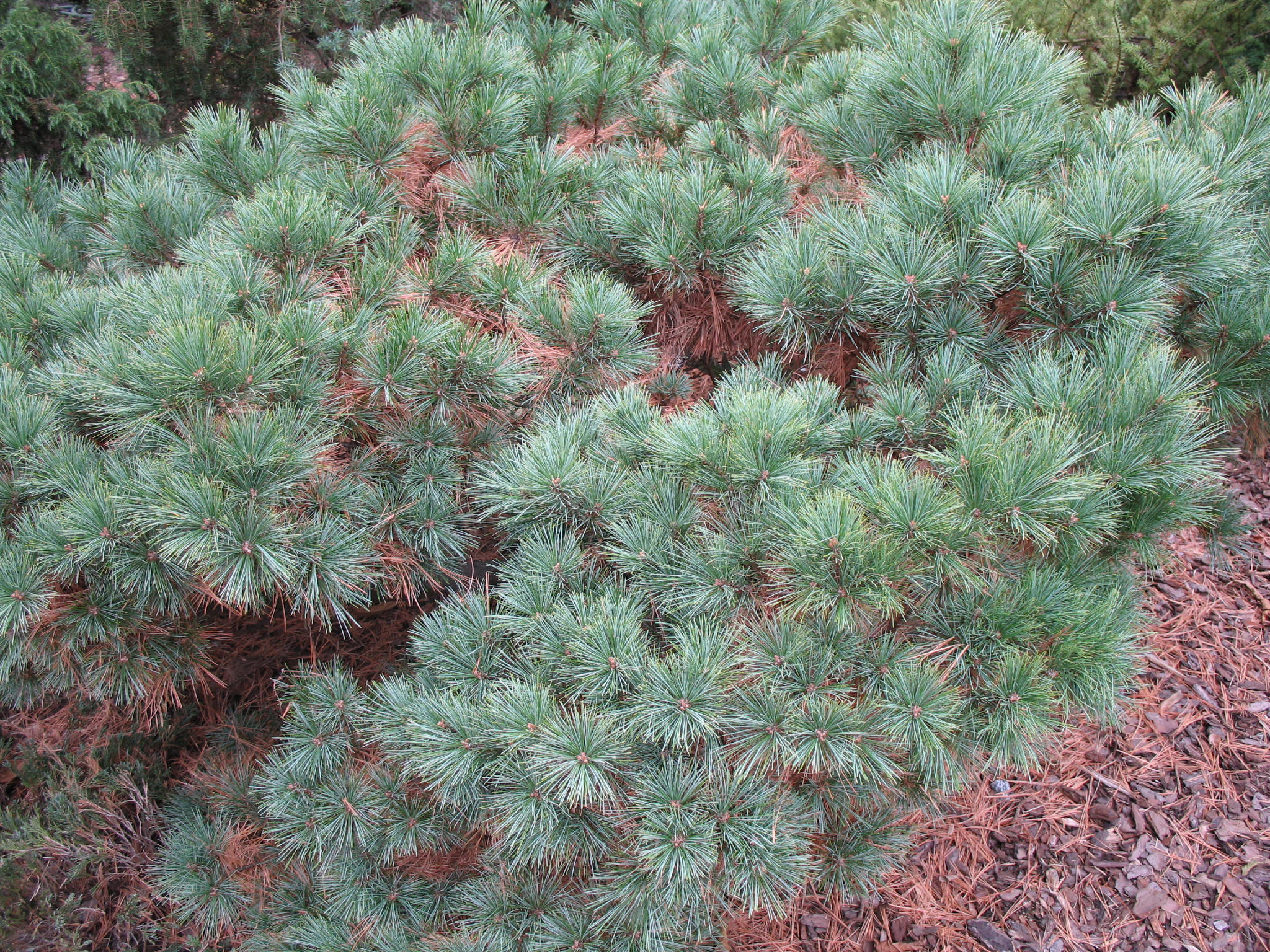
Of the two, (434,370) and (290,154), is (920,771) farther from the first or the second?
(290,154)

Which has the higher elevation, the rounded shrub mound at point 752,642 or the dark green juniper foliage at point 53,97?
the dark green juniper foliage at point 53,97

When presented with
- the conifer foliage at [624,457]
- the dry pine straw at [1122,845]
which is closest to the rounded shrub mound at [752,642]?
the conifer foliage at [624,457]

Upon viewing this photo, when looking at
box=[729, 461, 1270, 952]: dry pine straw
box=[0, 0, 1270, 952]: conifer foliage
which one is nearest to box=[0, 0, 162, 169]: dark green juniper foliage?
box=[0, 0, 1270, 952]: conifer foliage

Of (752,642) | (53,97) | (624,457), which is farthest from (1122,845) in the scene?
(53,97)

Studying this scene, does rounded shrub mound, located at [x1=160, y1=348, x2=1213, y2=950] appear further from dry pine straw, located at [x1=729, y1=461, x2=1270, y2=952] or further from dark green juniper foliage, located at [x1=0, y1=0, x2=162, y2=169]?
→ dark green juniper foliage, located at [x1=0, y1=0, x2=162, y2=169]

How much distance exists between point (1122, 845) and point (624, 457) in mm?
1702

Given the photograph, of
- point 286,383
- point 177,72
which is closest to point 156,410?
point 286,383

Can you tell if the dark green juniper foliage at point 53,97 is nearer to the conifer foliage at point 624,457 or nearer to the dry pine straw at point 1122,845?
the conifer foliage at point 624,457

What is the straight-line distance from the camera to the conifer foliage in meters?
1.35

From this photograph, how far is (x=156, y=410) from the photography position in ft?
4.71

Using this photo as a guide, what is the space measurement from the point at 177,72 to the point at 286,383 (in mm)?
2939

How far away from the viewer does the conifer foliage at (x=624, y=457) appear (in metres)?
1.35

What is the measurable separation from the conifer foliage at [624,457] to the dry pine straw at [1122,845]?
537mm

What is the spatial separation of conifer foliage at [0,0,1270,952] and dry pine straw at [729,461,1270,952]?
21.1 inches
